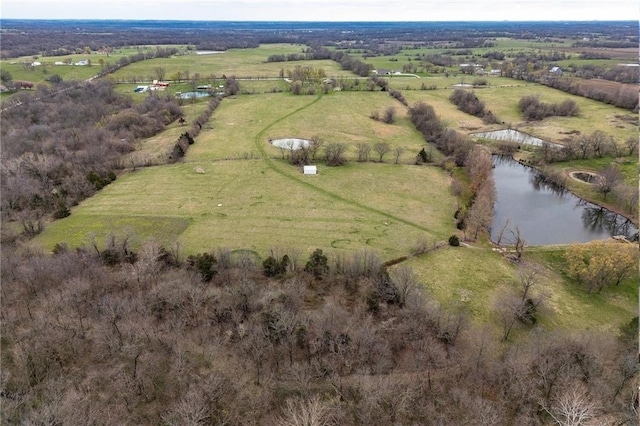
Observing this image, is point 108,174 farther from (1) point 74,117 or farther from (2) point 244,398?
(2) point 244,398

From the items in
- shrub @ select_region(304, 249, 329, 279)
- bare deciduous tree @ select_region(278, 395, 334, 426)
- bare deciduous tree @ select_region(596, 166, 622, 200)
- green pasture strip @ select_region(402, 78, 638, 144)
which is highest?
green pasture strip @ select_region(402, 78, 638, 144)

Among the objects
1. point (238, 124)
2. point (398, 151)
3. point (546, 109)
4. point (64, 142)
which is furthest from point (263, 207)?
point (546, 109)

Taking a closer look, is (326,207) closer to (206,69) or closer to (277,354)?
(277,354)

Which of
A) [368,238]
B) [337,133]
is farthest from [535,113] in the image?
[368,238]

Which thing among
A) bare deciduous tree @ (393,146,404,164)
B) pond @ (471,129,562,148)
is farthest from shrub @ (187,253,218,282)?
pond @ (471,129,562,148)

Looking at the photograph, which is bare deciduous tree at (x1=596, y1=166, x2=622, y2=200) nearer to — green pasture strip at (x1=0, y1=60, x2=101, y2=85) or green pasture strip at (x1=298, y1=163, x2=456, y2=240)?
green pasture strip at (x1=298, y1=163, x2=456, y2=240)

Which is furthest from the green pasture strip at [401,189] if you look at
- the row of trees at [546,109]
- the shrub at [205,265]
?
the row of trees at [546,109]
